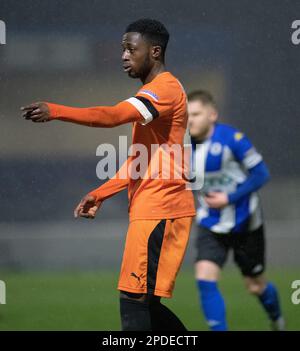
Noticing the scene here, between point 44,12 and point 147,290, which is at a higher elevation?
point 44,12

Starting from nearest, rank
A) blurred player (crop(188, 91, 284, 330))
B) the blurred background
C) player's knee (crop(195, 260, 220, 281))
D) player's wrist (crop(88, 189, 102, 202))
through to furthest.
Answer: player's wrist (crop(88, 189, 102, 202)) → player's knee (crop(195, 260, 220, 281)) → blurred player (crop(188, 91, 284, 330)) → the blurred background

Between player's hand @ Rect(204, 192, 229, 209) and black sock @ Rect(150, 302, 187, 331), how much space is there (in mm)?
1451

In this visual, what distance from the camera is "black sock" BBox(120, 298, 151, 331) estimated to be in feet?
13.8

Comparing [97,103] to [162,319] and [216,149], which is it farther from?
[162,319]

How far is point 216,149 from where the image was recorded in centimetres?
594

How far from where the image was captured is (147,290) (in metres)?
4.21

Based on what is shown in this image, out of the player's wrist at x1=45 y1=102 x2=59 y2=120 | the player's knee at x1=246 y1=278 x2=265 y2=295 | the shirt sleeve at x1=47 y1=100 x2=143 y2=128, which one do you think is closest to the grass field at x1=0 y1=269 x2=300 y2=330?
the player's knee at x1=246 y1=278 x2=265 y2=295

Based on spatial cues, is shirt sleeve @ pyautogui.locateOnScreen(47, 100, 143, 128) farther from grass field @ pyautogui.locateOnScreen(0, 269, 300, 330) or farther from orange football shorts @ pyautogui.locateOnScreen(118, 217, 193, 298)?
grass field @ pyautogui.locateOnScreen(0, 269, 300, 330)

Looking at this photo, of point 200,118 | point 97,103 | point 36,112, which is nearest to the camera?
point 36,112

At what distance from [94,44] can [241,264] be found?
2999 millimetres

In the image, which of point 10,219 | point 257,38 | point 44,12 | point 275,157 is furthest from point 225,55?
point 10,219

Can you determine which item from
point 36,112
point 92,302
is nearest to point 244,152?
point 92,302

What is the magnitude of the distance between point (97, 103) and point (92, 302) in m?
1.57

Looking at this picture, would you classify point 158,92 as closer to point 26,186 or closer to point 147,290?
point 147,290
